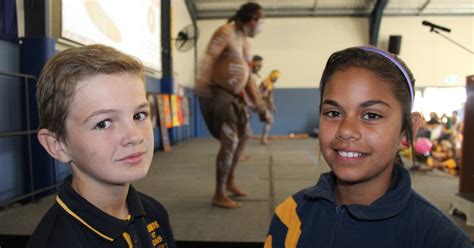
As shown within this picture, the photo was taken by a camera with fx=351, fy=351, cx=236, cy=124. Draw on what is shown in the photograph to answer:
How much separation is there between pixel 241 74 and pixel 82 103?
167 centimetres

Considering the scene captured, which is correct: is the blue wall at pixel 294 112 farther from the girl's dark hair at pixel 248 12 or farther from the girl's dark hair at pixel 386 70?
the girl's dark hair at pixel 386 70

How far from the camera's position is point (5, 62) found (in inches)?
97.7

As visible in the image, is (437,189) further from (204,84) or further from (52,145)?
(52,145)

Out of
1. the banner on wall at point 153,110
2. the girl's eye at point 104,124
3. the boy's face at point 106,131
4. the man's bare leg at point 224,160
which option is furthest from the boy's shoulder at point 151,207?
the banner on wall at point 153,110

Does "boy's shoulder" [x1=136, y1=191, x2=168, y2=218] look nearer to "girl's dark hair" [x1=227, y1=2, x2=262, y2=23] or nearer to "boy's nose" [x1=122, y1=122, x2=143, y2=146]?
"boy's nose" [x1=122, y1=122, x2=143, y2=146]

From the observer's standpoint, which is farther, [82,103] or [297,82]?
[297,82]

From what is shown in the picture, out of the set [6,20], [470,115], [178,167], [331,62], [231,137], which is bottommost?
[178,167]

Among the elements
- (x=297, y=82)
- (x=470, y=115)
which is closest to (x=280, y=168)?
(x=470, y=115)

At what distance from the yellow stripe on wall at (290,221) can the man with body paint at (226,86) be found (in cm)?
133

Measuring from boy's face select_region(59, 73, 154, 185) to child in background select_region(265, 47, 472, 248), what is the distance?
50cm

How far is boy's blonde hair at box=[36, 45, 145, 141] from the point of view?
0.87m

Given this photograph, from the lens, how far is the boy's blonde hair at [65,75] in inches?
34.1

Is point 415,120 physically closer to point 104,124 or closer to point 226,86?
point 104,124


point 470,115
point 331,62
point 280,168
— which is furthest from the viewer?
point 280,168
